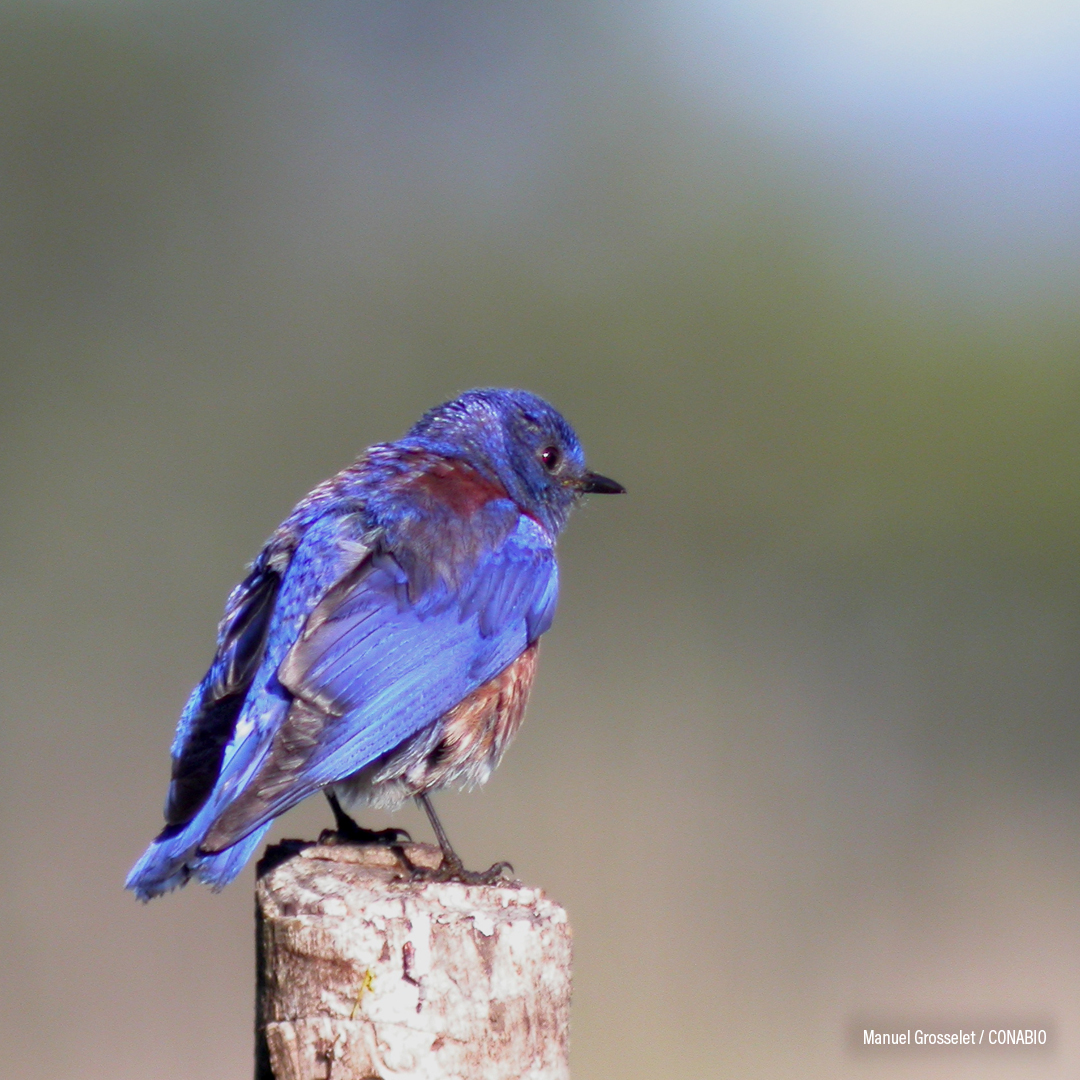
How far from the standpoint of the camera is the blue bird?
121 inches

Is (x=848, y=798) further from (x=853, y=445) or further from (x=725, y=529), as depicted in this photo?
(x=853, y=445)

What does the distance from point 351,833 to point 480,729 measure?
1.58 ft

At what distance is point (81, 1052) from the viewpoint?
6.05 m

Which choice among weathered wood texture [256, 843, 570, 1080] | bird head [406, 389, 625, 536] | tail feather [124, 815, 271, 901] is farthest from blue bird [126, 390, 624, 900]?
weathered wood texture [256, 843, 570, 1080]

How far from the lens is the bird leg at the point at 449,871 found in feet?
10.7

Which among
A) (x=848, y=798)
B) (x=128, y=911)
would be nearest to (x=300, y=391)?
(x=128, y=911)

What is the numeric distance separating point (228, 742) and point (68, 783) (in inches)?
165

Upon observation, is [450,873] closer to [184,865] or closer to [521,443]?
[184,865]

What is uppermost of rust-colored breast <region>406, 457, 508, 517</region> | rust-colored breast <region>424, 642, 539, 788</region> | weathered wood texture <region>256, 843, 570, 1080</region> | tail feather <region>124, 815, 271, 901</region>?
rust-colored breast <region>406, 457, 508, 517</region>

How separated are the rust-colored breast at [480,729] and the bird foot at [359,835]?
17cm

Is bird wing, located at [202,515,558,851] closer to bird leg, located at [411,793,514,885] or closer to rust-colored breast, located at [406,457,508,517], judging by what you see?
rust-colored breast, located at [406,457,508,517]

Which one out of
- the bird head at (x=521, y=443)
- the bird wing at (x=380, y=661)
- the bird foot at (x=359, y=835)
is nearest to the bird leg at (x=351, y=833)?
the bird foot at (x=359, y=835)

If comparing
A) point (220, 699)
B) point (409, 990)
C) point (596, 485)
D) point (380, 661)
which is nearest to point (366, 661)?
point (380, 661)

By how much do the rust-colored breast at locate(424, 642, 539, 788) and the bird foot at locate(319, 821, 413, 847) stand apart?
0.17 metres
